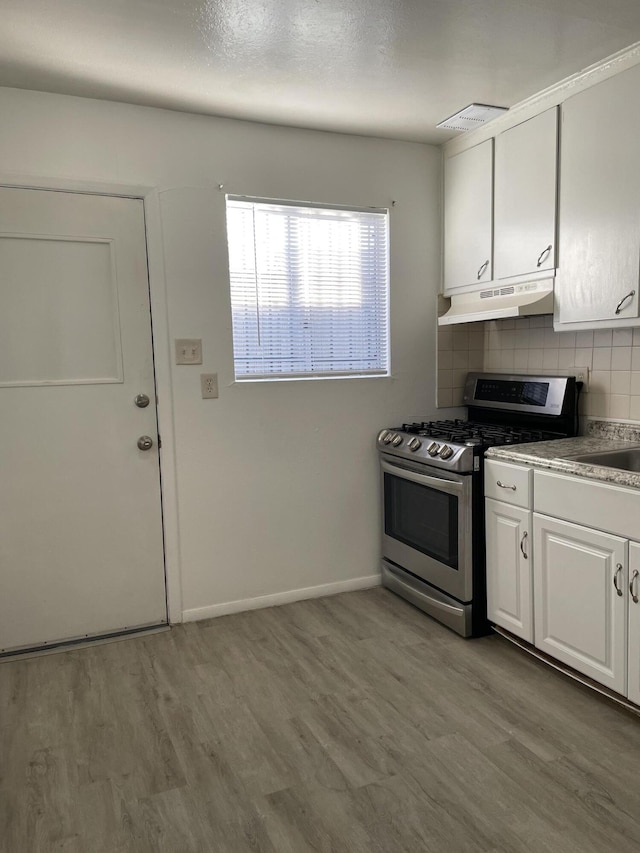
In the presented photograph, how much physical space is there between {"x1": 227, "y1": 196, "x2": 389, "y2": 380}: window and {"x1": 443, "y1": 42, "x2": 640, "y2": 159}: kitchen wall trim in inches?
21.7

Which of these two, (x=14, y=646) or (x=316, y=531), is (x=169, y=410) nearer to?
(x=316, y=531)

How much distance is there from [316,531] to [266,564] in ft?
1.04

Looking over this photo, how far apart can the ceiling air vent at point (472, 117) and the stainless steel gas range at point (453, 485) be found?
49.7 inches

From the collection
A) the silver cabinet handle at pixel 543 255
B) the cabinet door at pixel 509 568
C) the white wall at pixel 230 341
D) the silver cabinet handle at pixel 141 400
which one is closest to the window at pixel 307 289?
the white wall at pixel 230 341

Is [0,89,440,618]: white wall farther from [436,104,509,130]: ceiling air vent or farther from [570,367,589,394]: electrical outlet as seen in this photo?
[570,367,589,394]: electrical outlet

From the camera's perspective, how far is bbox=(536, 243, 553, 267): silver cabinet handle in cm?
272

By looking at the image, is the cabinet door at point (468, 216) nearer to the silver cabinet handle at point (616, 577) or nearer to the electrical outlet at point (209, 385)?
the electrical outlet at point (209, 385)

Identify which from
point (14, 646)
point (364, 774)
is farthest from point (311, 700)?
point (14, 646)

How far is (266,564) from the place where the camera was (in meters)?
3.21

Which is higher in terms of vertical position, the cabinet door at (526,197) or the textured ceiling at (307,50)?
the textured ceiling at (307,50)

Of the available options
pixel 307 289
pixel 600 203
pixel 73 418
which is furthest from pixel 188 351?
pixel 600 203

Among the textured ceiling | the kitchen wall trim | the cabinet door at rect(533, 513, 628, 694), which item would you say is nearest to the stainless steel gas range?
the cabinet door at rect(533, 513, 628, 694)

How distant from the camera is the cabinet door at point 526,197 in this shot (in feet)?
8.82

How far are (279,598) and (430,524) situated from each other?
902mm
